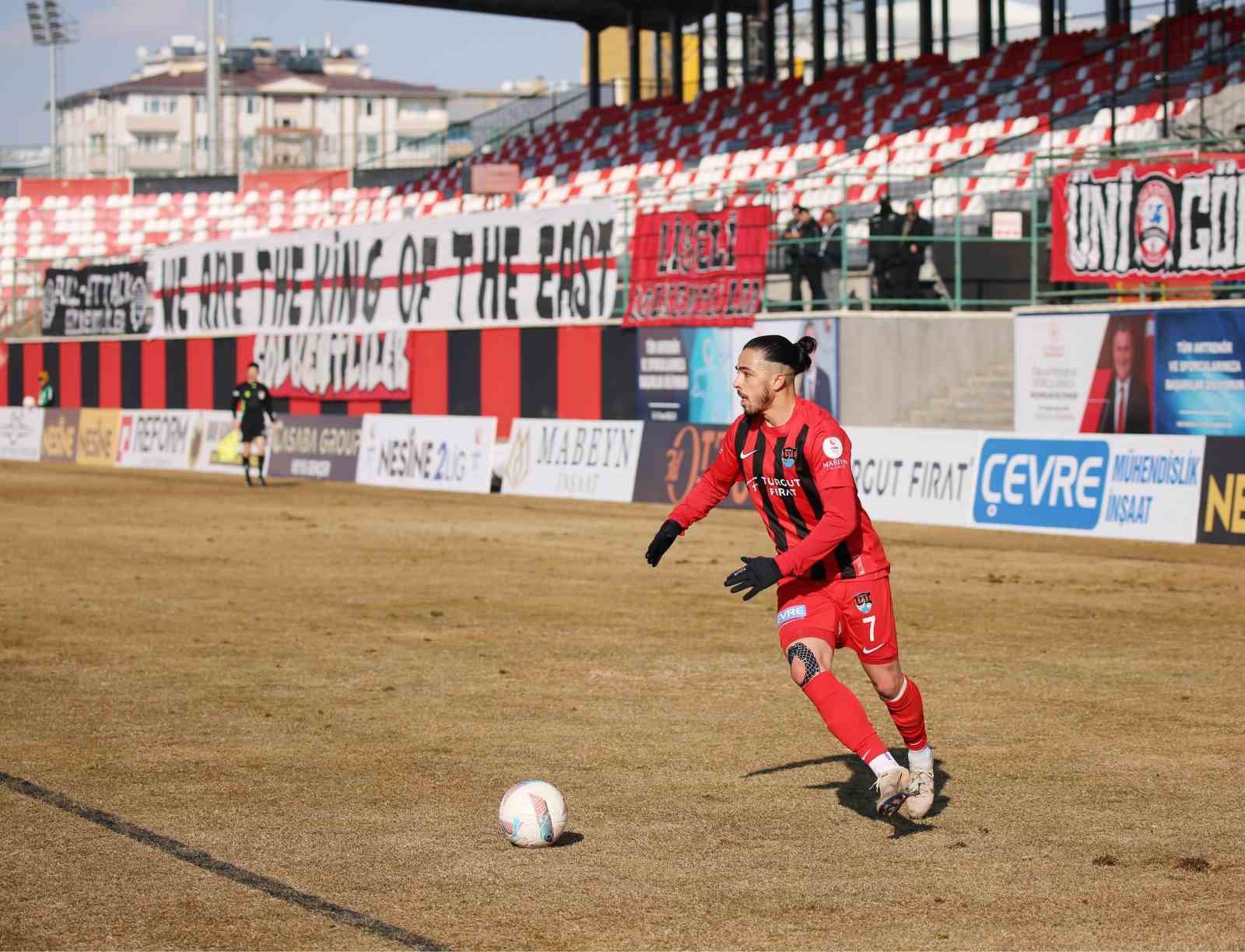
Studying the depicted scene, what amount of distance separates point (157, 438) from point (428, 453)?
9.93 metres

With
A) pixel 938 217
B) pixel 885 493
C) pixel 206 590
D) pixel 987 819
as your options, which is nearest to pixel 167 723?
pixel 987 819

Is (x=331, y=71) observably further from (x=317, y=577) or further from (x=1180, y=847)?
(x=1180, y=847)

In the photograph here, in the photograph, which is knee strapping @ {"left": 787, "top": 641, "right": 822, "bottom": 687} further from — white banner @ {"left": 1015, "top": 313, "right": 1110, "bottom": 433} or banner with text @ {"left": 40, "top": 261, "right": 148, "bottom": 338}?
banner with text @ {"left": 40, "top": 261, "right": 148, "bottom": 338}

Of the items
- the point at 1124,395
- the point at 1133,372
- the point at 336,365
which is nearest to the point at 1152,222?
the point at 1133,372

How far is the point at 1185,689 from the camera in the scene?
11.2m

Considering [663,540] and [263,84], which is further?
[263,84]

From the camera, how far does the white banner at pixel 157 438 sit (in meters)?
38.5

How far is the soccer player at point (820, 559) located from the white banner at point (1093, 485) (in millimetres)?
13186

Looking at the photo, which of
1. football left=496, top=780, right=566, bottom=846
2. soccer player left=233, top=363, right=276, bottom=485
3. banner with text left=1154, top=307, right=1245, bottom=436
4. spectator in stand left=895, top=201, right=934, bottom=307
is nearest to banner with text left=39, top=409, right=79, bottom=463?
soccer player left=233, top=363, right=276, bottom=485

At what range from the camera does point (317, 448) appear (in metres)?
35.7

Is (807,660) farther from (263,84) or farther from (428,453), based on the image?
(263,84)

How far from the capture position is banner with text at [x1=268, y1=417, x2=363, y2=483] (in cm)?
3444

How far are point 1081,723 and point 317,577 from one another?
9.42 m

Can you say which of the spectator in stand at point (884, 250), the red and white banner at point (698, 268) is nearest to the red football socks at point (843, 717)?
the spectator in stand at point (884, 250)
